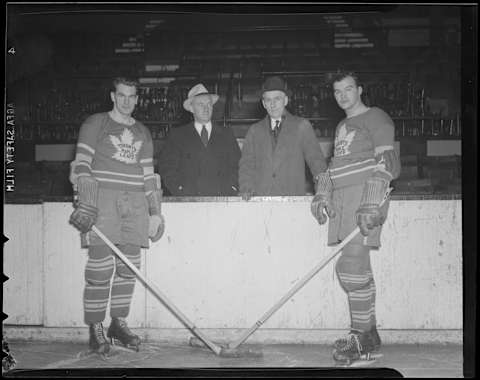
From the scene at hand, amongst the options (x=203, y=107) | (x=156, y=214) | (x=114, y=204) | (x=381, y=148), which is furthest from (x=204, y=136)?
(x=381, y=148)

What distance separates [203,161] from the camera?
4.20 m

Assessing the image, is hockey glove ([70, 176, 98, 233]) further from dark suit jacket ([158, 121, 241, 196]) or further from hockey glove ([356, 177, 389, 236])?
hockey glove ([356, 177, 389, 236])

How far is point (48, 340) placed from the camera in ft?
13.7

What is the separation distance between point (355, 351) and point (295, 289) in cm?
46

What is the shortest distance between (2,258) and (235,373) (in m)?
1.41

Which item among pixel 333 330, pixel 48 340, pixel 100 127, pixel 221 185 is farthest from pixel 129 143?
pixel 333 330

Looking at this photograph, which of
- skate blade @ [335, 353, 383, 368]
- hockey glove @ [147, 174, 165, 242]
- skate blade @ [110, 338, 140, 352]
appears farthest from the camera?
hockey glove @ [147, 174, 165, 242]

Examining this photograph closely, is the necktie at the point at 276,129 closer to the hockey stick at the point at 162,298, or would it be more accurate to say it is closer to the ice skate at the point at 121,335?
the hockey stick at the point at 162,298

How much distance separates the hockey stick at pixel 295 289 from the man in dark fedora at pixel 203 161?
2.06 ft

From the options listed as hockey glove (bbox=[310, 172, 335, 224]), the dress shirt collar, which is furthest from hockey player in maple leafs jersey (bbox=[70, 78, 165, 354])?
hockey glove (bbox=[310, 172, 335, 224])

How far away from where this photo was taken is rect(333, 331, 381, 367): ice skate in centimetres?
391

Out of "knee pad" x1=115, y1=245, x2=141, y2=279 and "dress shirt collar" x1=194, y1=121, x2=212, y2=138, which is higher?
"dress shirt collar" x1=194, y1=121, x2=212, y2=138

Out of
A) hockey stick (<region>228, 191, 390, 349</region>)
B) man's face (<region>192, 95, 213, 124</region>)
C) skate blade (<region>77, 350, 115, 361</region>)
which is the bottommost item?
skate blade (<region>77, 350, 115, 361</region>)

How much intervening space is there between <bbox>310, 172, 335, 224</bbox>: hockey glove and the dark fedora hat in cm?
53
